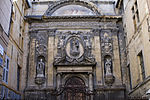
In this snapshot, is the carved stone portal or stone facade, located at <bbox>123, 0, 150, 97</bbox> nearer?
stone facade, located at <bbox>123, 0, 150, 97</bbox>

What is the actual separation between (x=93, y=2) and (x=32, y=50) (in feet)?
21.1

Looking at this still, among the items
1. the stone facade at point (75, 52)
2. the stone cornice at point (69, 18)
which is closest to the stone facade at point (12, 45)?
the stone facade at point (75, 52)

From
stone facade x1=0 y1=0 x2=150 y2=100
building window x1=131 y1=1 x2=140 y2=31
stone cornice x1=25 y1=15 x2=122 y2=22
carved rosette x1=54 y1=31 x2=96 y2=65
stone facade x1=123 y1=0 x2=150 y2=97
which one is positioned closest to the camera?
stone facade x1=123 y1=0 x2=150 y2=97

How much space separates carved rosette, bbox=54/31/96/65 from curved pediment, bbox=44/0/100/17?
186 cm

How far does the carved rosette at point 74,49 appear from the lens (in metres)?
15.3

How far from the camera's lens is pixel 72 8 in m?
17.2

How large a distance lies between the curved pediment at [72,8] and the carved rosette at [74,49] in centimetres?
186

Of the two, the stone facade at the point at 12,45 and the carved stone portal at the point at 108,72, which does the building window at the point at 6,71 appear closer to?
the stone facade at the point at 12,45

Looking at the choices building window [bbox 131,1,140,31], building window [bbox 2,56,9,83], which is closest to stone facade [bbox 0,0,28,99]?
building window [bbox 2,56,9,83]

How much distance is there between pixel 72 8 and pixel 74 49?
3.68 meters

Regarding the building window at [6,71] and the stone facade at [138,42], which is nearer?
the stone facade at [138,42]

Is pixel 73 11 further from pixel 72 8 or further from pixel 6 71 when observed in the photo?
pixel 6 71

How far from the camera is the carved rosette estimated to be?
15258mm

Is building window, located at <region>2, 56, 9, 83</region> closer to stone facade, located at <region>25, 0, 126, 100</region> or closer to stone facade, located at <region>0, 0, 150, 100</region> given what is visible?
stone facade, located at <region>0, 0, 150, 100</region>
